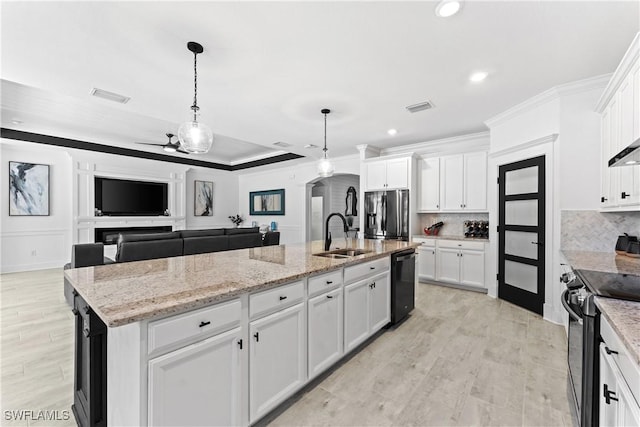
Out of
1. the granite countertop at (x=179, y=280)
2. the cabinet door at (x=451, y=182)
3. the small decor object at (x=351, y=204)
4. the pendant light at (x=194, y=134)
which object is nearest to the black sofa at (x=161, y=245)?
the granite countertop at (x=179, y=280)

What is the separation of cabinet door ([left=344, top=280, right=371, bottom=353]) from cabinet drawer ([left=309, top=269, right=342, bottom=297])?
16 centimetres

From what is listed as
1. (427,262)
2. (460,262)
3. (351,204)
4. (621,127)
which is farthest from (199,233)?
(351,204)

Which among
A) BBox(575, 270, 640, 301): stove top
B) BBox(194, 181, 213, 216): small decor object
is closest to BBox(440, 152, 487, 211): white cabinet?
BBox(575, 270, 640, 301): stove top

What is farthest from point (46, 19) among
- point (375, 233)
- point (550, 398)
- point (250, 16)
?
point (375, 233)

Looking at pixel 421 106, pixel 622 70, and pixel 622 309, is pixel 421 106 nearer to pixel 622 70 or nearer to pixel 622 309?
pixel 622 70

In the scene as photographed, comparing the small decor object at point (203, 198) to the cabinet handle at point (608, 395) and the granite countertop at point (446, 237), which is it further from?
the cabinet handle at point (608, 395)

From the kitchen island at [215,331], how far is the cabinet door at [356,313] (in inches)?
0.6

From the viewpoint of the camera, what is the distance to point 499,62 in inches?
102

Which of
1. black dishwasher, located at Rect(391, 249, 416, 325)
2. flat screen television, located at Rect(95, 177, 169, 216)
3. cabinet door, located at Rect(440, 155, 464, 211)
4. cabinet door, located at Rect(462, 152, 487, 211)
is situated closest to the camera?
black dishwasher, located at Rect(391, 249, 416, 325)

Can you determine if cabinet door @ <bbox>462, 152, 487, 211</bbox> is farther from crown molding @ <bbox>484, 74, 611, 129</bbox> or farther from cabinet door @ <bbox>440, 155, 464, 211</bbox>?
crown molding @ <bbox>484, 74, 611, 129</bbox>

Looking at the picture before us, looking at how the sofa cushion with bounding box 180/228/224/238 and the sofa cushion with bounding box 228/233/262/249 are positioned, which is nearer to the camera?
the sofa cushion with bounding box 180/228/224/238

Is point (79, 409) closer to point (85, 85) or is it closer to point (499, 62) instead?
point (85, 85)

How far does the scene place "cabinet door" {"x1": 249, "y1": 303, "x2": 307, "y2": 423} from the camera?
1579 mm

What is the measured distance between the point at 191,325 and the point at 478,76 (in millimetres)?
3314
